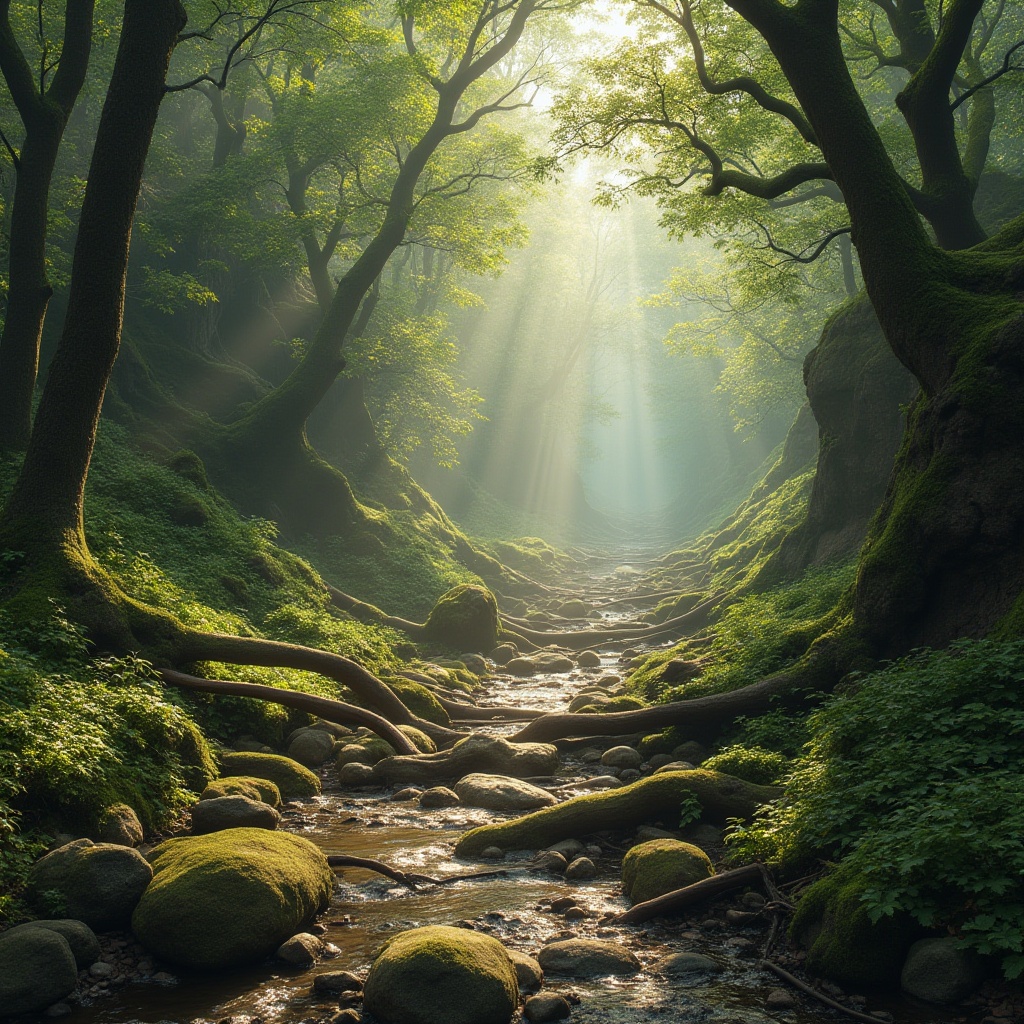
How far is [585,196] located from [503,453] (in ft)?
68.3

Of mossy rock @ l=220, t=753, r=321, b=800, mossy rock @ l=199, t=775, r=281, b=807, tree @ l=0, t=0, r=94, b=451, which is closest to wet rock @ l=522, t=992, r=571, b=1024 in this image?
mossy rock @ l=199, t=775, r=281, b=807

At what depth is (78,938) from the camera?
5043mm

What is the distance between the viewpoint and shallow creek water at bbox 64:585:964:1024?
4801 millimetres

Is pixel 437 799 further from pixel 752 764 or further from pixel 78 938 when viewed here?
pixel 78 938

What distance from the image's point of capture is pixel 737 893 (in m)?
6.47

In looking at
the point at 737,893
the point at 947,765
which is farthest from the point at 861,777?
the point at 737,893

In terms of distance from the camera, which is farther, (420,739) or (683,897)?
(420,739)

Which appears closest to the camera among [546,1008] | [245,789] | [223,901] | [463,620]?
[546,1008]

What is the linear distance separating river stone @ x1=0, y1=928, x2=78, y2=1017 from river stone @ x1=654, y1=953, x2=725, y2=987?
375cm

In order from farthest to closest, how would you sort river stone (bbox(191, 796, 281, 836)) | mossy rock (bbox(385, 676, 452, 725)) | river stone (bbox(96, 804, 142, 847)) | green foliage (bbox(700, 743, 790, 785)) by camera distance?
1. mossy rock (bbox(385, 676, 452, 725))
2. green foliage (bbox(700, 743, 790, 785))
3. river stone (bbox(191, 796, 281, 836))
4. river stone (bbox(96, 804, 142, 847))

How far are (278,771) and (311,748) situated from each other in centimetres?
145

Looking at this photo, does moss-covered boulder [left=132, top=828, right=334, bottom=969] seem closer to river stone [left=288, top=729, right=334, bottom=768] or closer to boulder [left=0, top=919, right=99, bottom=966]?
boulder [left=0, top=919, right=99, bottom=966]

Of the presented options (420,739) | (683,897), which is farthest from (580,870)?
(420,739)

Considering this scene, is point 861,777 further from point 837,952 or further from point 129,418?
point 129,418
